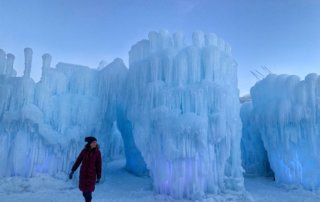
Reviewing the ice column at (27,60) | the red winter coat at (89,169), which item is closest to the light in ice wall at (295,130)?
the red winter coat at (89,169)

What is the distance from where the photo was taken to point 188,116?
12242 mm

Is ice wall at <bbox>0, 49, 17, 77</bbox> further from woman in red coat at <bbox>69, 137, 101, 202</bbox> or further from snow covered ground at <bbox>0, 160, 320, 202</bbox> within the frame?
woman in red coat at <bbox>69, 137, 101, 202</bbox>

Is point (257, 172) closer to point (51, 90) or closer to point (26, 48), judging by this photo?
point (51, 90)

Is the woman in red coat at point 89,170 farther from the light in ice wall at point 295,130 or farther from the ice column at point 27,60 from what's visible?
the light in ice wall at point 295,130

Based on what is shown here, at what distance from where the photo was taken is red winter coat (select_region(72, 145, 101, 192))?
22.0ft

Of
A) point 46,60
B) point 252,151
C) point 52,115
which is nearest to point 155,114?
point 52,115

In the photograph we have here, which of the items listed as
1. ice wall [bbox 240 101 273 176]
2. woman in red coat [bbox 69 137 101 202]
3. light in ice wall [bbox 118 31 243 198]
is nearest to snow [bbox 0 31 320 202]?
light in ice wall [bbox 118 31 243 198]

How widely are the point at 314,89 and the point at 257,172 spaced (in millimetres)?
8343

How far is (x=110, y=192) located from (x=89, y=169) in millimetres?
7220

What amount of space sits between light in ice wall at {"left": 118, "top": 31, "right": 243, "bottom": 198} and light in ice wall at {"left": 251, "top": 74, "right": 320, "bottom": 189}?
371cm

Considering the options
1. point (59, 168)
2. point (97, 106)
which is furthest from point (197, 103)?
point (59, 168)

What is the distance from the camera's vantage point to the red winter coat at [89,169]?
672 centimetres

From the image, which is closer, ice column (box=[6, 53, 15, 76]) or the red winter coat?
the red winter coat

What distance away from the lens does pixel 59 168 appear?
14.4 metres
